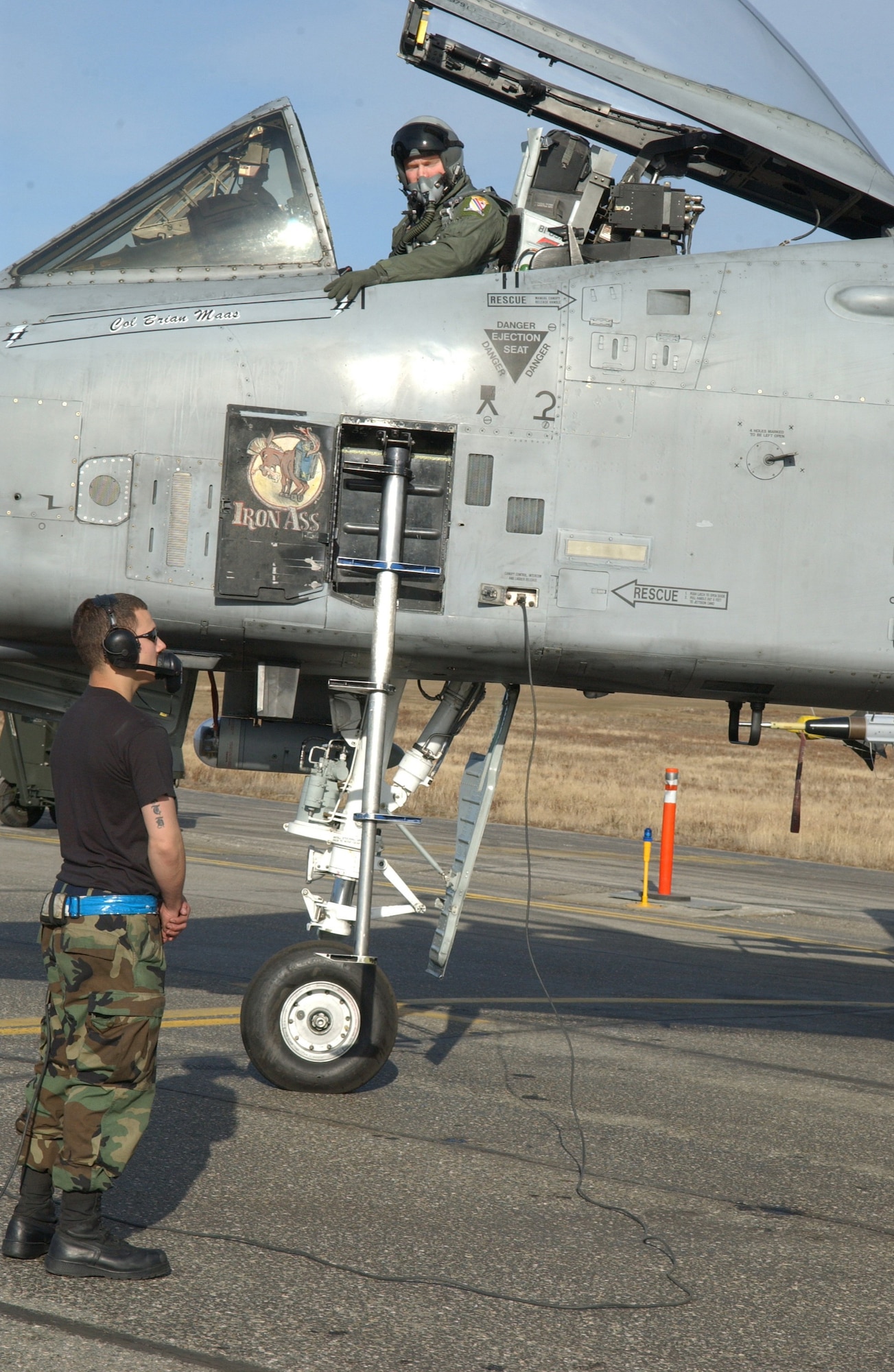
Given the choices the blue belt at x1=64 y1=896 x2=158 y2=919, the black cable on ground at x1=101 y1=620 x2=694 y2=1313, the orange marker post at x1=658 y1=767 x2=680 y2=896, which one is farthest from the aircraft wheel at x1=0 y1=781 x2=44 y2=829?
the blue belt at x1=64 y1=896 x2=158 y2=919

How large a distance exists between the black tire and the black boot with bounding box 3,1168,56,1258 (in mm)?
2157

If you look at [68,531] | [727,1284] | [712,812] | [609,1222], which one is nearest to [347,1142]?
[609,1222]

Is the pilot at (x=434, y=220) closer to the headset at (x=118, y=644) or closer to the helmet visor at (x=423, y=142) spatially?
the helmet visor at (x=423, y=142)

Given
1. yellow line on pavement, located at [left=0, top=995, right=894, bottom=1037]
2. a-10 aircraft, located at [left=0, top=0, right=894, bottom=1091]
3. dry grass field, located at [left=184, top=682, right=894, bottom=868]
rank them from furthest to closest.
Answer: dry grass field, located at [left=184, top=682, right=894, bottom=868] → yellow line on pavement, located at [left=0, top=995, right=894, bottom=1037] → a-10 aircraft, located at [left=0, top=0, right=894, bottom=1091]

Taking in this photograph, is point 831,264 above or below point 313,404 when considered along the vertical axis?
Result: above

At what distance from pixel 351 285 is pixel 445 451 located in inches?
37.8

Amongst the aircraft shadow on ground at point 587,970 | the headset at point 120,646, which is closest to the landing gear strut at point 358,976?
the aircraft shadow on ground at point 587,970

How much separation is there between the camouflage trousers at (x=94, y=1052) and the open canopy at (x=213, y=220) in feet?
12.9

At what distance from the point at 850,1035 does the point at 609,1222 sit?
5.02 metres

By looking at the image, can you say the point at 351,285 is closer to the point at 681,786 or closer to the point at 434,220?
the point at 434,220

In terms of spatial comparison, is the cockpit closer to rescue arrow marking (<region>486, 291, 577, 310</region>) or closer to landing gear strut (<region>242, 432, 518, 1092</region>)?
rescue arrow marking (<region>486, 291, 577, 310</region>)

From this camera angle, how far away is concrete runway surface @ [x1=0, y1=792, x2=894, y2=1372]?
12.8 feet

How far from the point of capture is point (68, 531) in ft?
21.2

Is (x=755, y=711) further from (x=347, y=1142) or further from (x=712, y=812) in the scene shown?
(x=712, y=812)
